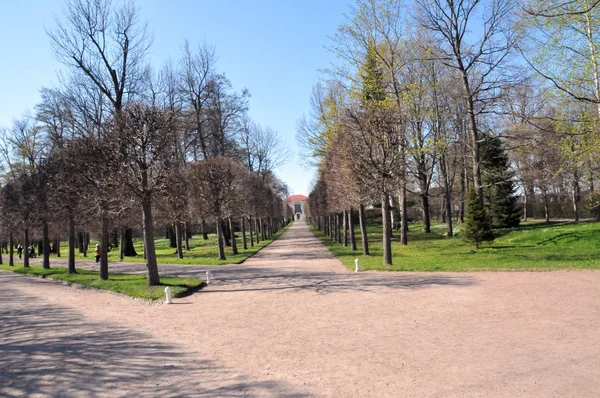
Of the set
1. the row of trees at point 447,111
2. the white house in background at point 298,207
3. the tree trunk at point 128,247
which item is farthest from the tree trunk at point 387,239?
the white house in background at point 298,207

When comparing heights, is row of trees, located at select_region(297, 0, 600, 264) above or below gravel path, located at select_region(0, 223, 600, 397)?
above

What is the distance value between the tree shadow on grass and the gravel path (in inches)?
1.0

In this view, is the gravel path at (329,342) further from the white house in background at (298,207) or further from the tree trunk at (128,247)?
the white house in background at (298,207)

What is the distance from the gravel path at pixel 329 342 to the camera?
4.99 meters

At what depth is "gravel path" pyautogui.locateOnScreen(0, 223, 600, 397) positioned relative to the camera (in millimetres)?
4992

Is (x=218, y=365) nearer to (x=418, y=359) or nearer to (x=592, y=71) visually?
(x=418, y=359)

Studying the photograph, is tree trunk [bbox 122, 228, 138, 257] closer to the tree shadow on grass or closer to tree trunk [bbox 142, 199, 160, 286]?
tree trunk [bbox 142, 199, 160, 286]

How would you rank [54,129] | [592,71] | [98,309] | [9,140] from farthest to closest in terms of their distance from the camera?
[9,140]
[54,129]
[592,71]
[98,309]

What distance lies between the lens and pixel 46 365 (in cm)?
640

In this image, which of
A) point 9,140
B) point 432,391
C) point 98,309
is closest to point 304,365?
point 432,391

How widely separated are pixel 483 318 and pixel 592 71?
938 centimetres

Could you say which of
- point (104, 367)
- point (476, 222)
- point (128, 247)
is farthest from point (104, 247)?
point (128, 247)

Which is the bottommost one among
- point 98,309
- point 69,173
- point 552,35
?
point 98,309

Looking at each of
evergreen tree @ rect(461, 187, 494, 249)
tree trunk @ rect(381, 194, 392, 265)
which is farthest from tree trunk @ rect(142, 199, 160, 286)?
evergreen tree @ rect(461, 187, 494, 249)
